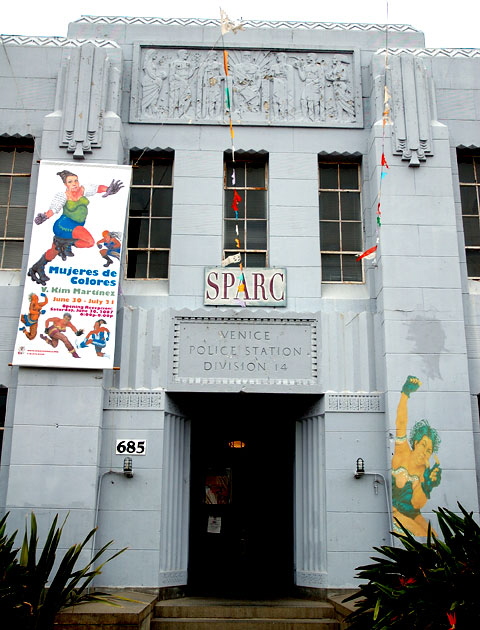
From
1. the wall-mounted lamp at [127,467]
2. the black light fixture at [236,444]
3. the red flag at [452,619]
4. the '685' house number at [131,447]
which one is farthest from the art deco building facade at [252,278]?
the red flag at [452,619]

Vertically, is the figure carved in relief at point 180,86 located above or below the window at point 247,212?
above

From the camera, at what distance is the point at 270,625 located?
10.3m

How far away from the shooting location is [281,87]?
13062mm

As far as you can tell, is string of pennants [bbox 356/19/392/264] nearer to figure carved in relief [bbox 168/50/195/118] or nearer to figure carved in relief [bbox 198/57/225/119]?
figure carved in relief [bbox 198/57/225/119]

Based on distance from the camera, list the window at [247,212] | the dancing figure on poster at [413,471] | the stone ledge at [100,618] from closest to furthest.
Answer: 1. the stone ledge at [100,618]
2. the dancing figure on poster at [413,471]
3. the window at [247,212]

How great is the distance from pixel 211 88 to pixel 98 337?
16.7 feet

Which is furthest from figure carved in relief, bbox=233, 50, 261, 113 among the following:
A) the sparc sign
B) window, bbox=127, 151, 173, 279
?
the sparc sign

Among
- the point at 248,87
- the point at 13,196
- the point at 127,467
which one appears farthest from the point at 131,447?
the point at 248,87

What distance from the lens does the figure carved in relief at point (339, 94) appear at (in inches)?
511

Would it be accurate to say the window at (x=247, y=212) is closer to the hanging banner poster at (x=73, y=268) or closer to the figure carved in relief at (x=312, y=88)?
the figure carved in relief at (x=312, y=88)

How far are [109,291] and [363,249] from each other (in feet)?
14.7

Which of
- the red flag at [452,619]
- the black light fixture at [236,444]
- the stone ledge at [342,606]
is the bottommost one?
the stone ledge at [342,606]

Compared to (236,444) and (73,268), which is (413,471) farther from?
(73,268)

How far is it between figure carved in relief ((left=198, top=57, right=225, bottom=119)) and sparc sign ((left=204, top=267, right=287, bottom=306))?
2.97 meters
